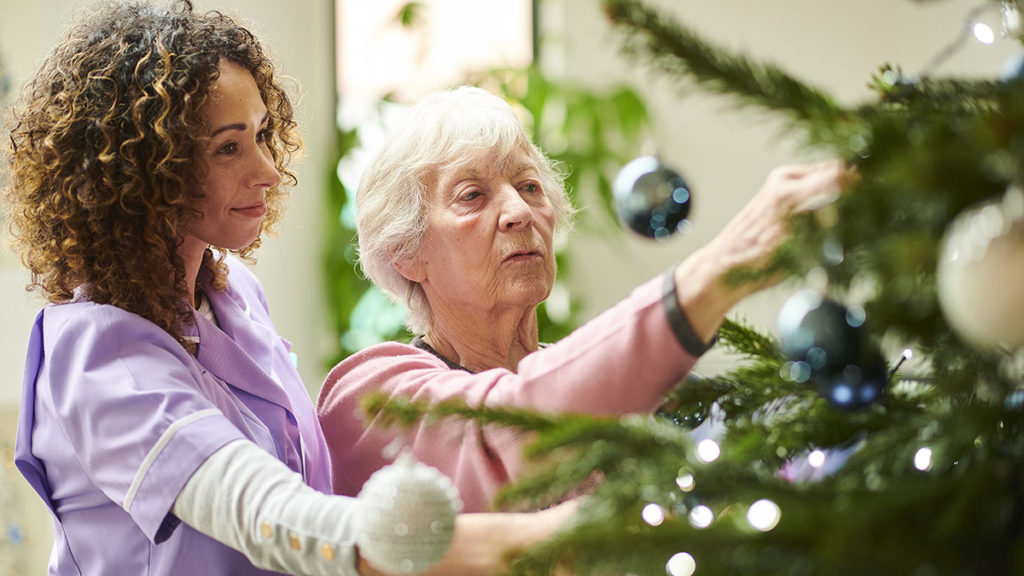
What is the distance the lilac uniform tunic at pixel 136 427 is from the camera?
93 centimetres

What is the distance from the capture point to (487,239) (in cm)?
128

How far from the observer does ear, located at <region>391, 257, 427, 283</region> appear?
53.5 inches

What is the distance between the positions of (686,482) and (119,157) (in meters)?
0.73

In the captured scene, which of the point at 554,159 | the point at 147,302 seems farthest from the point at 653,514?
the point at 554,159

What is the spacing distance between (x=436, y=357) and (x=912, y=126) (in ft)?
2.85

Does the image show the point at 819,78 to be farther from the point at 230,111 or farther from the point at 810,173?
the point at 810,173

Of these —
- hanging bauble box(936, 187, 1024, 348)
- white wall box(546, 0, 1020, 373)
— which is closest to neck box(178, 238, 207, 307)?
hanging bauble box(936, 187, 1024, 348)

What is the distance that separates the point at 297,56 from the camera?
11.8 feet

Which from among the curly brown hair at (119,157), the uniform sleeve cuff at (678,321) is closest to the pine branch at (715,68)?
the uniform sleeve cuff at (678,321)

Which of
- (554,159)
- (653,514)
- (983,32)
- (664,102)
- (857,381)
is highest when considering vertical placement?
(983,32)

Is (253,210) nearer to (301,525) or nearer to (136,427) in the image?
(136,427)


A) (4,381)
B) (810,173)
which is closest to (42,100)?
(810,173)

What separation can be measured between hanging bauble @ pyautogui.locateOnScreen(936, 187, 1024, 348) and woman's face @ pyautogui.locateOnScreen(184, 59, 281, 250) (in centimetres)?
85

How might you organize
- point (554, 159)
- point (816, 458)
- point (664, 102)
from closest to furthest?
point (816, 458) → point (554, 159) → point (664, 102)
